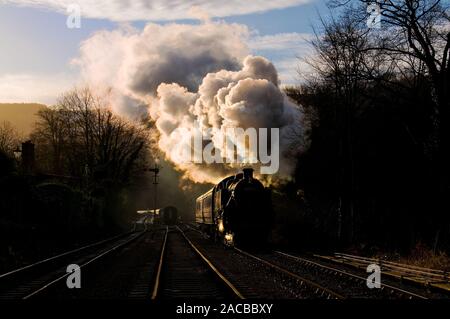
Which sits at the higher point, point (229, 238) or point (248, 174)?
point (248, 174)

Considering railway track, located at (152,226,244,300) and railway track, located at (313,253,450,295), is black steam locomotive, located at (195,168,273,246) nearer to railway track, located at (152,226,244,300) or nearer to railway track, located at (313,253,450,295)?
railway track, located at (152,226,244,300)

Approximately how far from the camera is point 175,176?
124 meters

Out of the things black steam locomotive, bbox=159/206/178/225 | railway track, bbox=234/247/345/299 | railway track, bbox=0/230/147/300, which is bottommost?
black steam locomotive, bbox=159/206/178/225

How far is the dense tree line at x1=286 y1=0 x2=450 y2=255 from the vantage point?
20.0 metres

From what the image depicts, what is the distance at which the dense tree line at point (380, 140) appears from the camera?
1997cm

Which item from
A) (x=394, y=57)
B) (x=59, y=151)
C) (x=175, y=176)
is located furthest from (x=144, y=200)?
(x=394, y=57)

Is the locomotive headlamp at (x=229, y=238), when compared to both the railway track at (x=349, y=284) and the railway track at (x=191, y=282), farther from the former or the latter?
the railway track at (x=349, y=284)

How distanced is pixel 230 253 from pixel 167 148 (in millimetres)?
20048

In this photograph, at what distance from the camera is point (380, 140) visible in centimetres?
3228

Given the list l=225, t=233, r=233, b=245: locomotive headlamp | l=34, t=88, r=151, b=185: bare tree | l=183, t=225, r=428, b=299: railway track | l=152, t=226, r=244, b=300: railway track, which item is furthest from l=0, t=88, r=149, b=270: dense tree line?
l=183, t=225, r=428, b=299: railway track

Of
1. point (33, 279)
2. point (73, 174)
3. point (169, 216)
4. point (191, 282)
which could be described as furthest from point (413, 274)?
point (169, 216)

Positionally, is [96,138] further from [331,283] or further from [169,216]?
[331,283]

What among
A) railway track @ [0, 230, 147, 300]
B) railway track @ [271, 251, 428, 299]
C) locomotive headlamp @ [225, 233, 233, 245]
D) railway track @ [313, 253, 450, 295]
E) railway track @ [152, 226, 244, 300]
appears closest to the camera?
railway track @ [271, 251, 428, 299]
